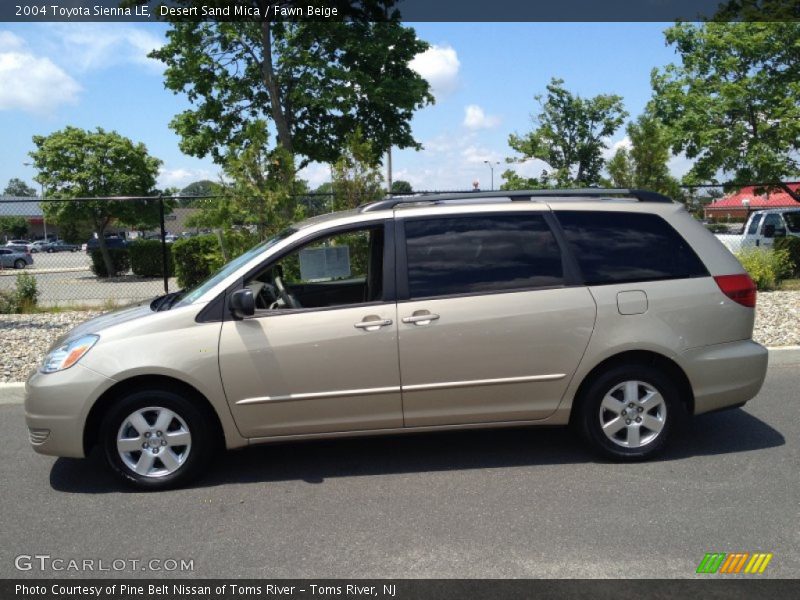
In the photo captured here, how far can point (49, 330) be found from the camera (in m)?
9.59

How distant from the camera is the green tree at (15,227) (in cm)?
7481

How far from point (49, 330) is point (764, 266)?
1209 centimetres

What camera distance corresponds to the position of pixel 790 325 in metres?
8.95

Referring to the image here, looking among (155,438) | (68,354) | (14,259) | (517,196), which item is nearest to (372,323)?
(517,196)

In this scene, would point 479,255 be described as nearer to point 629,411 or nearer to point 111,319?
point 629,411

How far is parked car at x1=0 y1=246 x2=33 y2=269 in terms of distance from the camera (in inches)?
1305

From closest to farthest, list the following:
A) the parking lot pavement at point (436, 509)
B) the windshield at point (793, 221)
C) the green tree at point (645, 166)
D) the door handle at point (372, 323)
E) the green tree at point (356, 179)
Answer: the parking lot pavement at point (436, 509)
the door handle at point (372, 323)
the green tree at point (356, 179)
the green tree at point (645, 166)
the windshield at point (793, 221)

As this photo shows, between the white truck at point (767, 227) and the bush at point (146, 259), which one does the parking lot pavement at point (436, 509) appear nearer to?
the white truck at point (767, 227)

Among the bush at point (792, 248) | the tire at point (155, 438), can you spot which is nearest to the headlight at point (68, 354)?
the tire at point (155, 438)

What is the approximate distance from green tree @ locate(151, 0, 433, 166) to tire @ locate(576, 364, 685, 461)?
436 inches

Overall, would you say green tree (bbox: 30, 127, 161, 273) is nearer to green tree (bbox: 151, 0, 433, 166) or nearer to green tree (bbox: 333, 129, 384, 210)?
green tree (bbox: 151, 0, 433, 166)

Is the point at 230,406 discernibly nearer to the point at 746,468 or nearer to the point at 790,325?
the point at 746,468

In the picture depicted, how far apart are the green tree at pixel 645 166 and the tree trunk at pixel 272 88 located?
278 inches

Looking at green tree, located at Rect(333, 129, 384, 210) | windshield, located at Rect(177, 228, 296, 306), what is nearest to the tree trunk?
green tree, located at Rect(333, 129, 384, 210)
